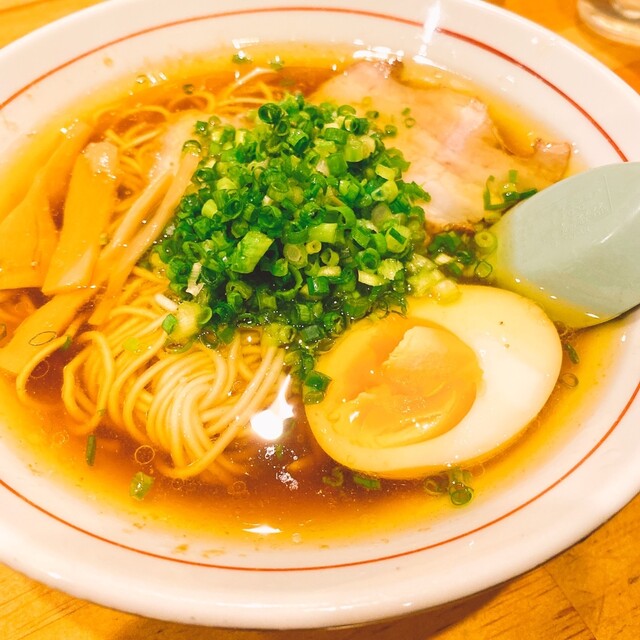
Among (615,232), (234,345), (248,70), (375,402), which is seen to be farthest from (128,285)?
(615,232)

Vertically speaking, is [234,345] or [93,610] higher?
[234,345]

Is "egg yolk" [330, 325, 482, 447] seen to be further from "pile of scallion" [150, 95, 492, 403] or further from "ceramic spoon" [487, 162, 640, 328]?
"ceramic spoon" [487, 162, 640, 328]

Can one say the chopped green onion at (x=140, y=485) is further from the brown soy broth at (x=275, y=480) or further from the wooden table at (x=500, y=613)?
the wooden table at (x=500, y=613)

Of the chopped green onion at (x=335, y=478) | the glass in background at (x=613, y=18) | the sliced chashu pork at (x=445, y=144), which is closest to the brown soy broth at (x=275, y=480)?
the chopped green onion at (x=335, y=478)

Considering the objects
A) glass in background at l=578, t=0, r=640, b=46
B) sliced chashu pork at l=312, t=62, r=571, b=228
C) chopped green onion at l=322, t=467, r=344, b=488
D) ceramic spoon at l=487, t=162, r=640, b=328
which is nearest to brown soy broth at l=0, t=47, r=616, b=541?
chopped green onion at l=322, t=467, r=344, b=488

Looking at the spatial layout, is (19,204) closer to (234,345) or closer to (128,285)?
(128,285)

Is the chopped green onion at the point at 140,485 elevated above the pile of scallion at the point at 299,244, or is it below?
below

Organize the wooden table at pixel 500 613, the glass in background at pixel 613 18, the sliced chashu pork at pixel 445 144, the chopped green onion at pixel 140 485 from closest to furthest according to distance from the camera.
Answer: the wooden table at pixel 500 613, the chopped green onion at pixel 140 485, the sliced chashu pork at pixel 445 144, the glass in background at pixel 613 18
